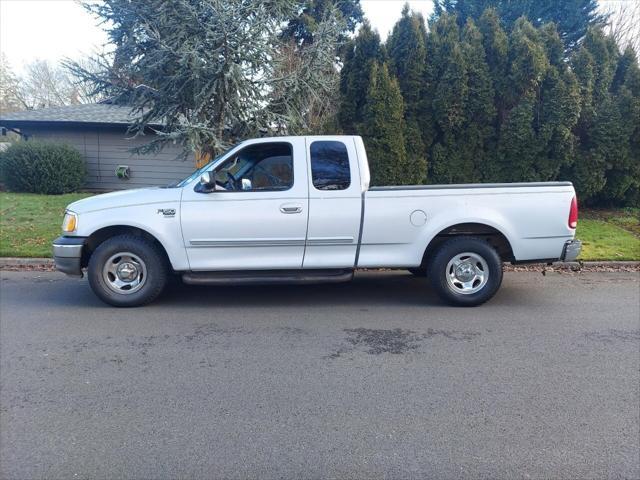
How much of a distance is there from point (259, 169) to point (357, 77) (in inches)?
257

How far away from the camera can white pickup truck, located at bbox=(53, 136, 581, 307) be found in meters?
5.74

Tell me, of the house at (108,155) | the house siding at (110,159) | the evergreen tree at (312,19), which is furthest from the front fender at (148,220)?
the house siding at (110,159)

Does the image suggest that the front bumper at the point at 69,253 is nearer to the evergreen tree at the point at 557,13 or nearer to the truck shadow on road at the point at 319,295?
the truck shadow on road at the point at 319,295

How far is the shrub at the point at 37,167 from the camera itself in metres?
14.8

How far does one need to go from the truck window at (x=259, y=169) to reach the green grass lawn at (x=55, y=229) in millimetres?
4529

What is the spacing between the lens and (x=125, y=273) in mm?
5898

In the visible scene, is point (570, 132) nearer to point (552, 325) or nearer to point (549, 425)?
point (552, 325)

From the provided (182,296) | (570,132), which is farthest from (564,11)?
(182,296)

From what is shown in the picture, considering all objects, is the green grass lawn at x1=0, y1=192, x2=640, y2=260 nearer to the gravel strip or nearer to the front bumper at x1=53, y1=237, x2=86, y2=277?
the gravel strip

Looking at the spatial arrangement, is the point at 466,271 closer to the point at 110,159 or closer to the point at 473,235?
the point at 473,235

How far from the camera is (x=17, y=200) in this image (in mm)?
13203

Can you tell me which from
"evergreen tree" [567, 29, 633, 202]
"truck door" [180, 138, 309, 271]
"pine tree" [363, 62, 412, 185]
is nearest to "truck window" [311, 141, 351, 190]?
"truck door" [180, 138, 309, 271]

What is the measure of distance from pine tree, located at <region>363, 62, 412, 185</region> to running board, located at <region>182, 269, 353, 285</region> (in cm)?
570

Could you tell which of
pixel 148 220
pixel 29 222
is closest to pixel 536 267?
pixel 148 220
